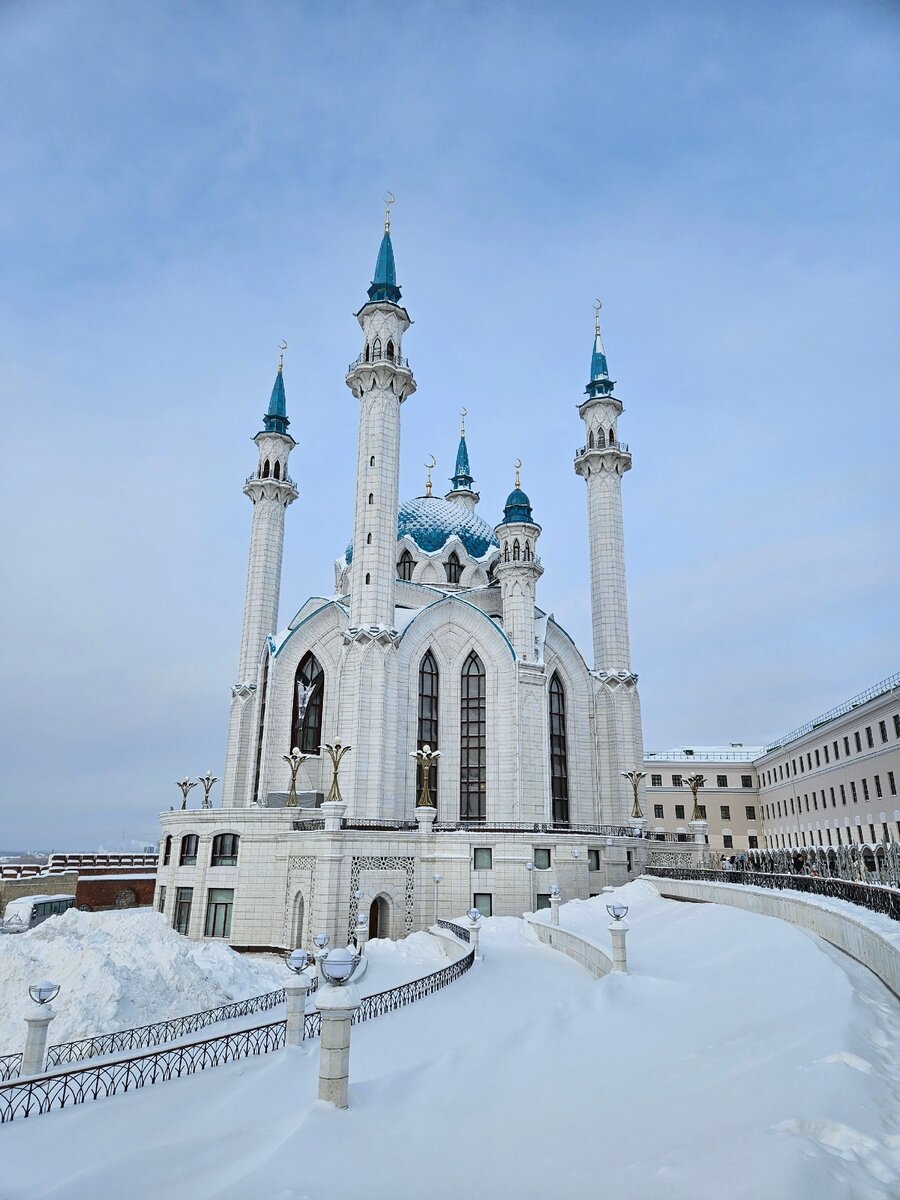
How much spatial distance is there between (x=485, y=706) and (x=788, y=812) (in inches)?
1150

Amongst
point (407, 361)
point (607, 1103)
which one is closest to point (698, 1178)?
point (607, 1103)

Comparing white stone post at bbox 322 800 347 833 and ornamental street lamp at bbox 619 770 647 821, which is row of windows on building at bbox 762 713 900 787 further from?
white stone post at bbox 322 800 347 833

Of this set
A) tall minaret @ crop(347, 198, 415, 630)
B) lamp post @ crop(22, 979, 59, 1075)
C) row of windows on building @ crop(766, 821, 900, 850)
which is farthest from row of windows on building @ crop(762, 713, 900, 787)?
lamp post @ crop(22, 979, 59, 1075)

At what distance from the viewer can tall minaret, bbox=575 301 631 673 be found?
4716 cm

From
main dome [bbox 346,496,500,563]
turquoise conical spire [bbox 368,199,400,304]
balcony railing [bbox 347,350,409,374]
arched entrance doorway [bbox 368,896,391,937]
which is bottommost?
arched entrance doorway [bbox 368,896,391,937]

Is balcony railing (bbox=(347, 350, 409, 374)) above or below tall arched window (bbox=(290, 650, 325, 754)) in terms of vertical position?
above

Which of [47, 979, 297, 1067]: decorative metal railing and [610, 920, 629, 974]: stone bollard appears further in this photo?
[610, 920, 629, 974]: stone bollard

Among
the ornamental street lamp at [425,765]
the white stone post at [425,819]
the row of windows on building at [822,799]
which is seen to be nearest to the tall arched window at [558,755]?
the ornamental street lamp at [425,765]

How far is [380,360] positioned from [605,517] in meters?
16.7

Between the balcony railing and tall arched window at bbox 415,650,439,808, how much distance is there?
1617 centimetres

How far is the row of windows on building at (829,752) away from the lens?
3988 cm

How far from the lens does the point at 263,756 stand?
42812 millimetres

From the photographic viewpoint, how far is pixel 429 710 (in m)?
42.0

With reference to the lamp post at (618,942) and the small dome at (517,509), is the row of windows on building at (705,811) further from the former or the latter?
the lamp post at (618,942)
